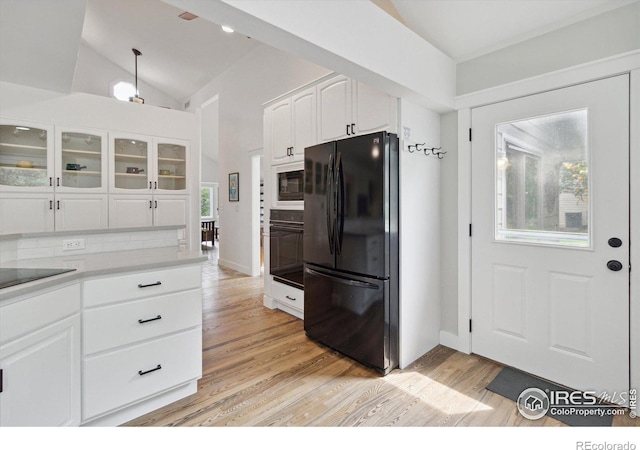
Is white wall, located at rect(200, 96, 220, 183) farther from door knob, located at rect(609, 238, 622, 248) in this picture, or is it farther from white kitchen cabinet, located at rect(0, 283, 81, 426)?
door knob, located at rect(609, 238, 622, 248)

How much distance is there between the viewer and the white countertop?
1344mm

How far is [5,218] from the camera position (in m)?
3.29

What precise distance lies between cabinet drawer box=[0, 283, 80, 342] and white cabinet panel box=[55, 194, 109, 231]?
103 inches

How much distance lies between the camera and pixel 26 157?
3490 mm

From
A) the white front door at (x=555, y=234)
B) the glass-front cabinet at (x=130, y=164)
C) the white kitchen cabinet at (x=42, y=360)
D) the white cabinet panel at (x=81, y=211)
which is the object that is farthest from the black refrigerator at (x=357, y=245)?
the white cabinet panel at (x=81, y=211)

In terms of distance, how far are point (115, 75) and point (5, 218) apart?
526 centimetres

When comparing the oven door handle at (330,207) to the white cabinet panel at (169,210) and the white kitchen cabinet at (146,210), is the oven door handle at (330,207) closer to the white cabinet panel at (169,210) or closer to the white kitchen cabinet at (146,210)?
the white kitchen cabinet at (146,210)

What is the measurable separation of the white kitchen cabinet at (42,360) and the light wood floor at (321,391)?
0.45 m

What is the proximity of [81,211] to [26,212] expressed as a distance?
1.55ft

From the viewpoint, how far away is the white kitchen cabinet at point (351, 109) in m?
2.33

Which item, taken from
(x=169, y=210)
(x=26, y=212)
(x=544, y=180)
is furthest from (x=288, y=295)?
(x=26, y=212)

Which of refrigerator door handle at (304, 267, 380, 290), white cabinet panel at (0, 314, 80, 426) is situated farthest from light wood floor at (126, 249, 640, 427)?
refrigerator door handle at (304, 267, 380, 290)

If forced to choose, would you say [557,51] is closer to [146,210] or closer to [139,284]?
[139,284]

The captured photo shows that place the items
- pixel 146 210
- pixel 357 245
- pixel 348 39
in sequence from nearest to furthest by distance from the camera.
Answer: pixel 348 39 < pixel 357 245 < pixel 146 210
